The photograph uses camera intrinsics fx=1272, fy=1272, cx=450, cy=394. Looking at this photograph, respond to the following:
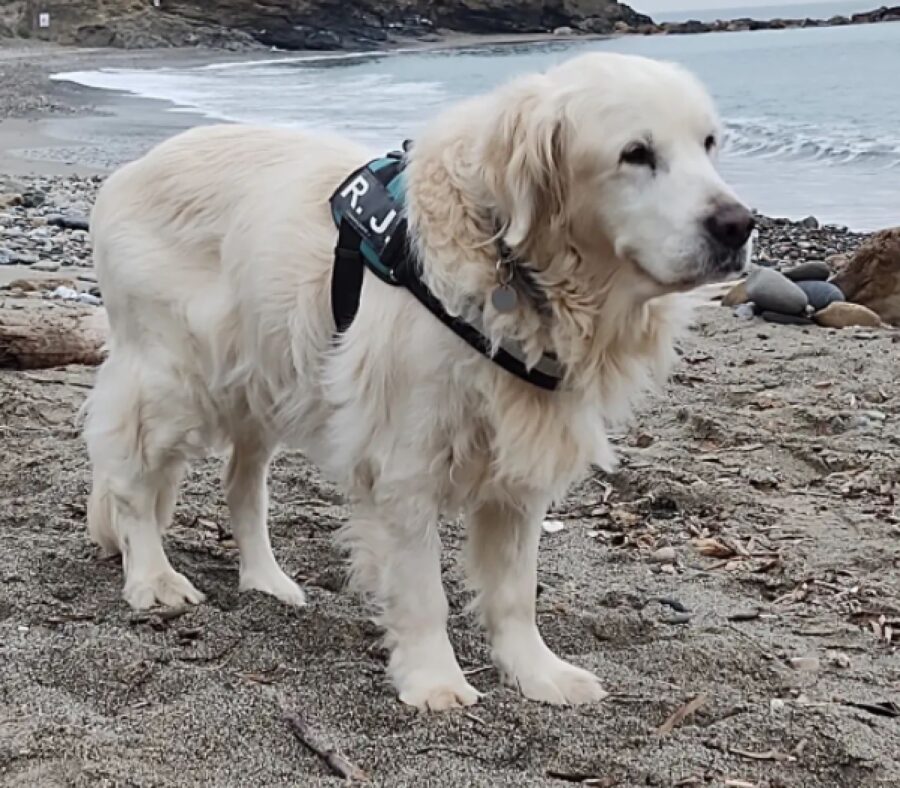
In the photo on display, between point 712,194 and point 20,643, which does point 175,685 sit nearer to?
point 20,643

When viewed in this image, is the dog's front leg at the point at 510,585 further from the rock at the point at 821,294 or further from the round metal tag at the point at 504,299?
the rock at the point at 821,294

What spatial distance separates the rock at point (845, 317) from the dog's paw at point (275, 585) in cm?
433

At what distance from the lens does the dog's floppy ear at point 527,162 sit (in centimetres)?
278

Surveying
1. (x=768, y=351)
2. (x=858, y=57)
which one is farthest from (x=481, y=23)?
(x=768, y=351)

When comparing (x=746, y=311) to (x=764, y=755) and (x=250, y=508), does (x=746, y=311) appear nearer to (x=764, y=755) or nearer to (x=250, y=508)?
(x=250, y=508)

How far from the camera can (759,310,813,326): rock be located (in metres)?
7.16

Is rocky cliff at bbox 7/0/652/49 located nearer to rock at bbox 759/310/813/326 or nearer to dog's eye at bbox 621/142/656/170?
rock at bbox 759/310/813/326

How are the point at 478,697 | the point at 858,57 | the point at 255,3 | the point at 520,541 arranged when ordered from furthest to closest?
1. the point at 255,3
2. the point at 858,57
3. the point at 520,541
4. the point at 478,697

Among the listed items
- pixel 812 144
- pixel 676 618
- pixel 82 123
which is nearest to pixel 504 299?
pixel 676 618

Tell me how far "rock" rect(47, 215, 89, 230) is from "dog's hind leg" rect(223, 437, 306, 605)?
627 cm

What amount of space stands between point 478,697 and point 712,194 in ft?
4.29

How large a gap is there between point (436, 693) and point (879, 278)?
5539mm

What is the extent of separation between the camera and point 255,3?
63594 mm

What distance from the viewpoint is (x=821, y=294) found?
295 inches
